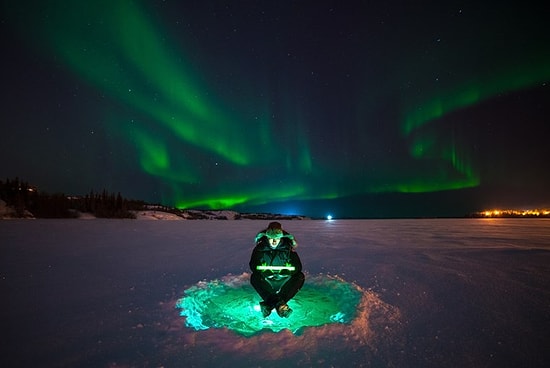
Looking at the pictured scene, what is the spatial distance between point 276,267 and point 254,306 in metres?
0.99

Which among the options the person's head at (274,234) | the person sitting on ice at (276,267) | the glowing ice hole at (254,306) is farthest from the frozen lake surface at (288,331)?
the person's head at (274,234)

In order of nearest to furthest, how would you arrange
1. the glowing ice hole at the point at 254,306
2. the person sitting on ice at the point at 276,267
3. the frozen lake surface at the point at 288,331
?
the frozen lake surface at the point at 288,331, the glowing ice hole at the point at 254,306, the person sitting on ice at the point at 276,267

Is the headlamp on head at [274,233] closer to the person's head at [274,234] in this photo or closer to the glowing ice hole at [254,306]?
the person's head at [274,234]

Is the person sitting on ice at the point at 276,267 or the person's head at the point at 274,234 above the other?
the person's head at the point at 274,234

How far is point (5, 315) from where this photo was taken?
4.46 metres

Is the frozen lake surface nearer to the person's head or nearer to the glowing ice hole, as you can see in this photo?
the glowing ice hole

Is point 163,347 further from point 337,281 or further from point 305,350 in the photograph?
point 337,281

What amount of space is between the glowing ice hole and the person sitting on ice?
42 cm

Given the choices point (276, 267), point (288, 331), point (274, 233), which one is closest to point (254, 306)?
point (276, 267)

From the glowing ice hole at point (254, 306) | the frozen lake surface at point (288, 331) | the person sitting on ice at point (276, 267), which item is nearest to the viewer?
the frozen lake surface at point (288, 331)

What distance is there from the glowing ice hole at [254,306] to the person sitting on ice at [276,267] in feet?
1.39

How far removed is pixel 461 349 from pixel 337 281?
331 centimetres

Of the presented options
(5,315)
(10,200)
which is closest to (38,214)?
(10,200)

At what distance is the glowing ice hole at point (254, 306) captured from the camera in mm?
4332
